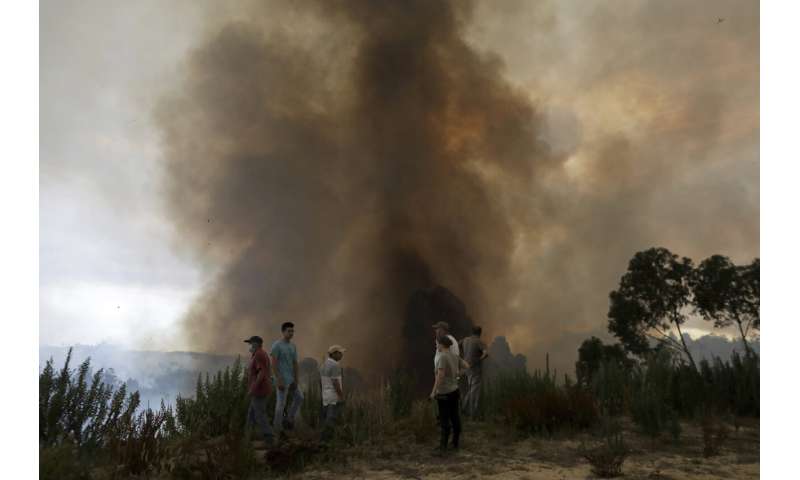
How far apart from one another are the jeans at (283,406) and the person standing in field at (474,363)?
311 centimetres

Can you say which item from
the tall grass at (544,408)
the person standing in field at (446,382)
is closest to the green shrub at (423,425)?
the person standing in field at (446,382)

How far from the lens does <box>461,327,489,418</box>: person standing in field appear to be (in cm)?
995

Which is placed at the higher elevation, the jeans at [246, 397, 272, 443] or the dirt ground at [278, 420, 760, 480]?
the jeans at [246, 397, 272, 443]

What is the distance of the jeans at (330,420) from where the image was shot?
8.19 meters

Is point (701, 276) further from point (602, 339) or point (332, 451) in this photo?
point (332, 451)

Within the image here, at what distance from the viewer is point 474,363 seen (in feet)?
32.7

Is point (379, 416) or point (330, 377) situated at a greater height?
point (330, 377)

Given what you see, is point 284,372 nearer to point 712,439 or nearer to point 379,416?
point 379,416

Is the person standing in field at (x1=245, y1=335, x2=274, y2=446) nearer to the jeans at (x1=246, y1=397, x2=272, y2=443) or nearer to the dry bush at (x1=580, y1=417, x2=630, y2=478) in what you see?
the jeans at (x1=246, y1=397, x2=272, y2=443)

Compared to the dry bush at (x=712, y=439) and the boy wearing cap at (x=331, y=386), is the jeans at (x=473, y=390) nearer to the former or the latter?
the boy wearing cap at (x=331, y=386)

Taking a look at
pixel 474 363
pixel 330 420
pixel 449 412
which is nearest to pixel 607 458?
pixel 449 412

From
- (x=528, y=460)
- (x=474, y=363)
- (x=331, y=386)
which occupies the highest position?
(x=474, y=363)

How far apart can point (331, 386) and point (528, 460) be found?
2.96 m

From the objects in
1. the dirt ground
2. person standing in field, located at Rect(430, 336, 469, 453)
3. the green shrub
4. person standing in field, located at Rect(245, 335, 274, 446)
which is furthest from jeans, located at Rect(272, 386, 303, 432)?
person standing in field, located at Rect(430, 336, 469, 453)
